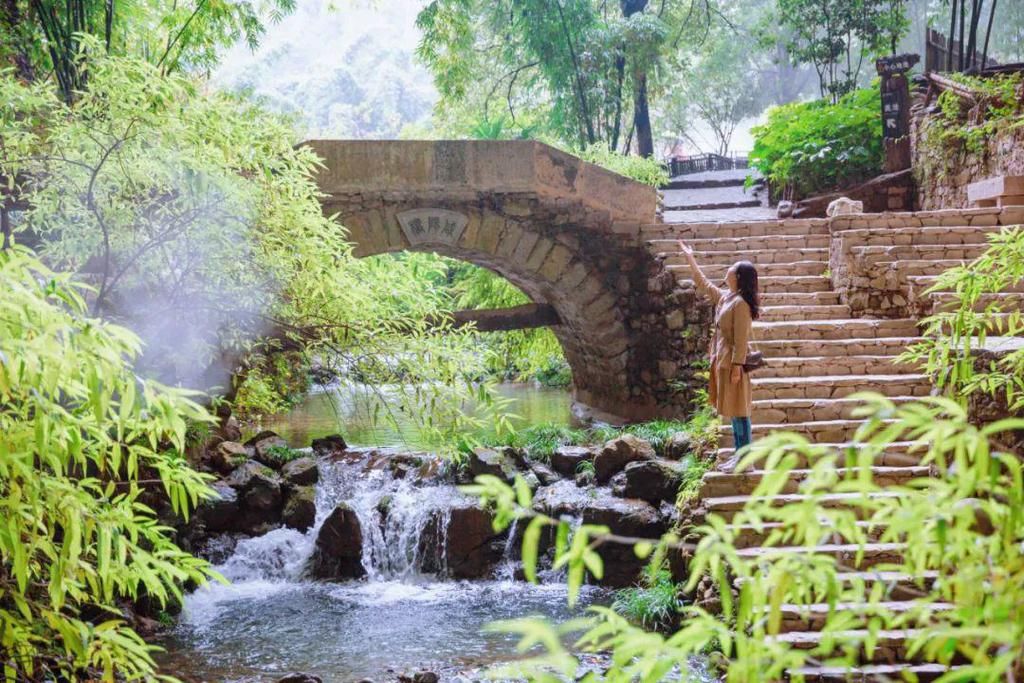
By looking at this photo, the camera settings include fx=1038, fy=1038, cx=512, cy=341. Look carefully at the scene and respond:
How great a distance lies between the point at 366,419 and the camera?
12930 mm

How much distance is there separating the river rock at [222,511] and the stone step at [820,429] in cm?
387

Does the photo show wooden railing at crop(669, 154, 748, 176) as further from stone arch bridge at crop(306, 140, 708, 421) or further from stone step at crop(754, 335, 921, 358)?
stone step at crop(754, 335, 921, 358)

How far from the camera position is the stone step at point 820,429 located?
6.85 metres

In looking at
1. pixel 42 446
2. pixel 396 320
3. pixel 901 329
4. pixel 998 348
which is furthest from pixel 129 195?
Answer: pixel 901 329

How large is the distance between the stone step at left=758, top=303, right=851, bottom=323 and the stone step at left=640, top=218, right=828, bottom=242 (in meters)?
1.80

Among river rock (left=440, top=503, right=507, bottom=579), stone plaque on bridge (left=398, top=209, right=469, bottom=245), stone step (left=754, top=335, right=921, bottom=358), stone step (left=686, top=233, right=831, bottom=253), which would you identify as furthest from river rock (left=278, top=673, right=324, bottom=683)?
stone step (left=686, top=233, right=831, bottom=253)

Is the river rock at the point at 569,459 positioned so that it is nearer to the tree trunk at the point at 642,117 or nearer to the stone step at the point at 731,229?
the stone step at the point at 731,229

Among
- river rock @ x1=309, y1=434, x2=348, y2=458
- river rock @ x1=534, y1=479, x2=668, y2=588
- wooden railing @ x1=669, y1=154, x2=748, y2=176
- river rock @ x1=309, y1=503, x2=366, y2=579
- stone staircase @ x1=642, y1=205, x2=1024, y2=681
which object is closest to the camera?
stone staircase @ x1=642, y1=205, x2=1024, y2=681

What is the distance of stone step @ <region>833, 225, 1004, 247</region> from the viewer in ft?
29.0

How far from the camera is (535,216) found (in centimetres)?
1038

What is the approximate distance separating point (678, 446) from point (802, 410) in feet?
4.88

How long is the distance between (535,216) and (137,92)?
592 centimetres

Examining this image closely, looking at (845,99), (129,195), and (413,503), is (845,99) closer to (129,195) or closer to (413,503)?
(413,503)

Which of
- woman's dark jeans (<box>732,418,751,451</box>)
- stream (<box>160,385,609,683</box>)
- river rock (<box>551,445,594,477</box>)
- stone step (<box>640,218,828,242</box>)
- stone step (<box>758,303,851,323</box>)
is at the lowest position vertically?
stream (<box>160,385,609,683</box>)
